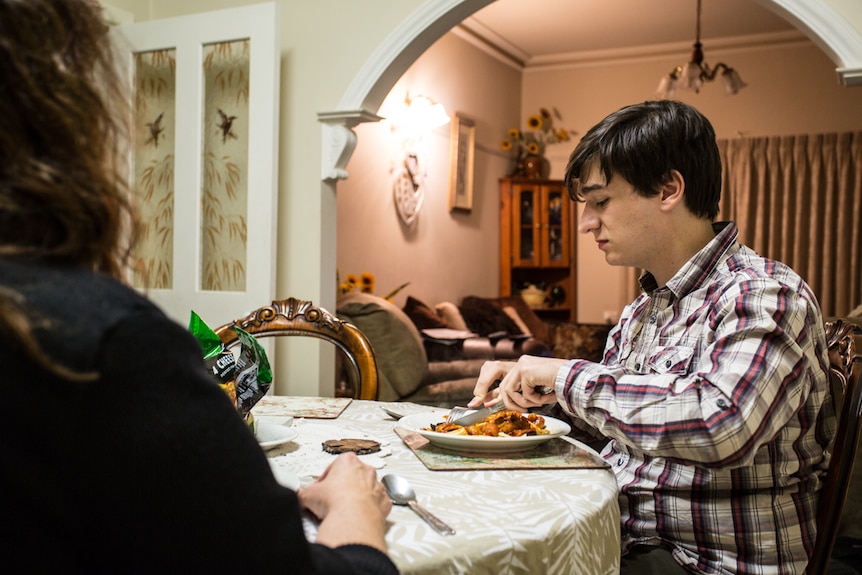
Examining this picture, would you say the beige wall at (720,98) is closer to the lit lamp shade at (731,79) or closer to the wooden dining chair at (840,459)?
the lit lamp shade at (731,79)

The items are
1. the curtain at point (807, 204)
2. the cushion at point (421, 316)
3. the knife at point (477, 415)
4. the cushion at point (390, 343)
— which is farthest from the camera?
the curtain at point (807, 204)

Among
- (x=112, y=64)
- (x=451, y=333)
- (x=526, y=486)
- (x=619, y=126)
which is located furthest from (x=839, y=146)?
(x=112, y=64)

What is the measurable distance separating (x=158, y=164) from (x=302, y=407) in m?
2.08

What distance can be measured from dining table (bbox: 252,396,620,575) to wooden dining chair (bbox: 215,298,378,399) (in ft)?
1.87

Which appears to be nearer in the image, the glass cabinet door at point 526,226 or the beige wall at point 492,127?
the beige wall at point 492,127

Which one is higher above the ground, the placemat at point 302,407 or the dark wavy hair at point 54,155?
the dark wavy hair at point 54,155

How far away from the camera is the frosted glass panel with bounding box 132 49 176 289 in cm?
347

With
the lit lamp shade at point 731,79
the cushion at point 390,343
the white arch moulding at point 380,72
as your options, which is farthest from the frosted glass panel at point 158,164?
the lit lamp shade at point 731,79

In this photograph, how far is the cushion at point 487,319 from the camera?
597 centimetres

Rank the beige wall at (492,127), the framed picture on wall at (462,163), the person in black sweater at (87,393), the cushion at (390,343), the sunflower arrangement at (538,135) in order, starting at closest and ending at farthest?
the person in black sweater at (87,393)
the cushion at (390,343)
the beige wall at (492,127)
the framed picture on wall at (462,163)
the sunflower arrangement at (538,135)

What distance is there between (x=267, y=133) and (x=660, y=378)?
7.53 ft

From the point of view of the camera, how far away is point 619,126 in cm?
145

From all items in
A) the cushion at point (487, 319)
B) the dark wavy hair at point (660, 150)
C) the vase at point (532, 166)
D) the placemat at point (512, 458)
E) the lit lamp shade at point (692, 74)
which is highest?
the lit lamp shade at point (692, 74)

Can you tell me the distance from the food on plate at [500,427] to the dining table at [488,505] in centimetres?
4
